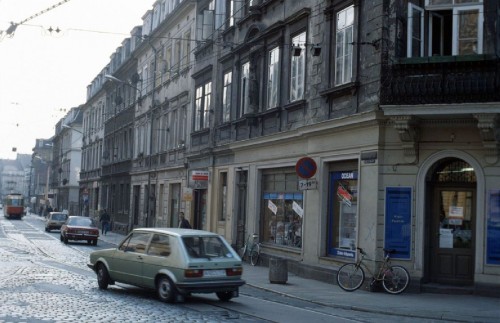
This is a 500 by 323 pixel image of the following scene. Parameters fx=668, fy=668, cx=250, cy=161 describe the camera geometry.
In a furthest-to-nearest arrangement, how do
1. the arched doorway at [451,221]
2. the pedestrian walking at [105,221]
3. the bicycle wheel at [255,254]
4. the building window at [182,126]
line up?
the pedestrian walking at [105,221] < the building window at [182,126] < the bicycle wheel at [255,254] < the arched doorway at [451,221]

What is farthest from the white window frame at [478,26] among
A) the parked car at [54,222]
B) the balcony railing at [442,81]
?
the parked car at [54,222]

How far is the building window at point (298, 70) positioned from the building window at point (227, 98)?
6.04m

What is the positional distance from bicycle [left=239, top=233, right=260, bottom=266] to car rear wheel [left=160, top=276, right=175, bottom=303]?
10169mm

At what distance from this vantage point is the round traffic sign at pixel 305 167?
1833 cm

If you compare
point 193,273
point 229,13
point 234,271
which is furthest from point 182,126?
point 193,273

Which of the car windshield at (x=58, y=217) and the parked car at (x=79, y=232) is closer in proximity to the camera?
the parked car at (x=79, y=232)

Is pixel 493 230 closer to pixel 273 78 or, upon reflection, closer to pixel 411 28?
pixel 411 28

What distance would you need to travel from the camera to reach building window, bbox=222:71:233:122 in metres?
28.0

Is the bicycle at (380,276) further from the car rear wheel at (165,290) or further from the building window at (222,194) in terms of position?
the building window at (222,194)

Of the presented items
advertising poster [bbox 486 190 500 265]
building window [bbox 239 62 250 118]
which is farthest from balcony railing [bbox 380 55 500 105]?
building window [bbox 239 62 250 118]

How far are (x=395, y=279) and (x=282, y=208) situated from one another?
7383 millimetres

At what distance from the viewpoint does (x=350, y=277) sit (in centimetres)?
1692

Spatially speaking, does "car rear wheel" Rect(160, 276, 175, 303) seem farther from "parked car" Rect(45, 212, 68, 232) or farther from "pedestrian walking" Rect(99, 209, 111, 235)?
"parked car" Rect(45, 212, 68, 232)

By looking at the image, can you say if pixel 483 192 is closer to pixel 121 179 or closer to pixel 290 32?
pixel 290 32
